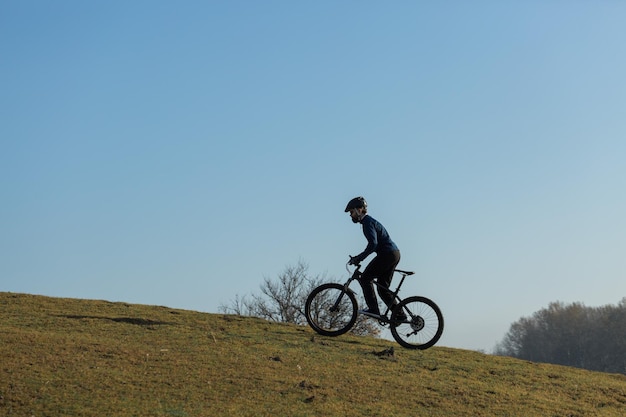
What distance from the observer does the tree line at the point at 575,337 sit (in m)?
106

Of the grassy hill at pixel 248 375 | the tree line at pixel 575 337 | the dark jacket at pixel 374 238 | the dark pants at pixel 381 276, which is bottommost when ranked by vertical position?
the grassy hill at pixel 248 375

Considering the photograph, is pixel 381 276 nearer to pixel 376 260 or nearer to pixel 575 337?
pixel 376 260

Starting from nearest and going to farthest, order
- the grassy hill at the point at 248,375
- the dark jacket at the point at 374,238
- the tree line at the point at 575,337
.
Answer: the grassy hill at the point at 248,375, the dark jacket at the point at 374,238, the tree line at the point at 575,337

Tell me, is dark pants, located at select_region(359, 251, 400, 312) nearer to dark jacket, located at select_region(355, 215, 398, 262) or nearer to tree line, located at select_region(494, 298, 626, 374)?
dark jacket, located at select_region(355, 215, 398, 262)

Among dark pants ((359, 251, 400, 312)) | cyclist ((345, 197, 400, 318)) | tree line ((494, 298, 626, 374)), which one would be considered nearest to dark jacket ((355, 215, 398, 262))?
cyclist ((345, 197, 400, 318))

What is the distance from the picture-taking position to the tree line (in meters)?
106

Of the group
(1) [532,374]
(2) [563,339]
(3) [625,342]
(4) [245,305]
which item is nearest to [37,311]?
(1) [532,374]

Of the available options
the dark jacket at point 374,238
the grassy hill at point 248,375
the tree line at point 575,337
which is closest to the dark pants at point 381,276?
the dark jacket at point 374,238

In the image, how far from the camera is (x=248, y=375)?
1238 centimetres

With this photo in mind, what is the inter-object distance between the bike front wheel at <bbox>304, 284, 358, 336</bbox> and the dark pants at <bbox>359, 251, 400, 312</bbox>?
0.37m

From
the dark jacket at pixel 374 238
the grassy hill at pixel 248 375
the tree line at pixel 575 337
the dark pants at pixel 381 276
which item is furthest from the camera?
the tree line at pixel 575 337

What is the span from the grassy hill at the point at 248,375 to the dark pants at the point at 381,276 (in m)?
1.05

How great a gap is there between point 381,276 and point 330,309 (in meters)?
1.53

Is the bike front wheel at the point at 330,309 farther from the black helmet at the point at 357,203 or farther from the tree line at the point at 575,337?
the tree line at the point at 575,337
